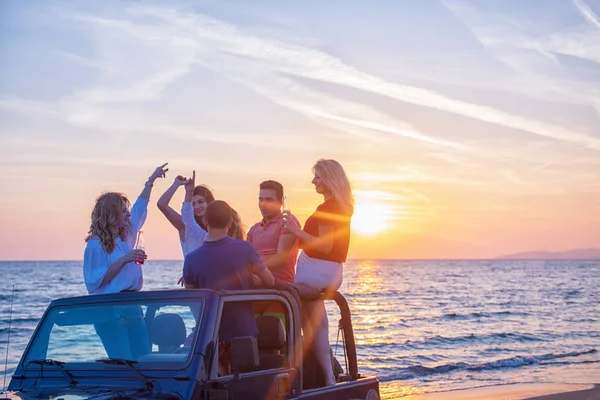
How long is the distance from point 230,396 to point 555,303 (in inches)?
1842

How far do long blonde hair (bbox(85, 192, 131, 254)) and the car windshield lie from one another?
3.85ft

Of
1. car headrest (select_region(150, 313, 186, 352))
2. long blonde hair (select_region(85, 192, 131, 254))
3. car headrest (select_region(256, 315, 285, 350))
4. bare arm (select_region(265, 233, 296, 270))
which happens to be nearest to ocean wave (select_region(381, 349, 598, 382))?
bare arm (select_region(265, 233, 296, 270))

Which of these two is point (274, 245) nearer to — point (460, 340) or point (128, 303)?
point (128, 303)

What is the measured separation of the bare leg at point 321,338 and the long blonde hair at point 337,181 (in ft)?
2.84

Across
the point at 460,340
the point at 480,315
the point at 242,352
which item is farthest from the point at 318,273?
the point at 480,315

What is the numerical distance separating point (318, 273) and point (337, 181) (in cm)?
77

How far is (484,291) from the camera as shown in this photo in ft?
203

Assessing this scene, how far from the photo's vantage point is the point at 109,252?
21.9 ft

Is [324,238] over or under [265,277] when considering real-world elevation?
over

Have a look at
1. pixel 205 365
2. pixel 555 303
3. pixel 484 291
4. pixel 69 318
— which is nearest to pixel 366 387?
pixel 205 365

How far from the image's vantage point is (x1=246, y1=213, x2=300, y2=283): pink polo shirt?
683 centimetres

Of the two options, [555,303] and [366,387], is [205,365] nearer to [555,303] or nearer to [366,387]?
[366,387]

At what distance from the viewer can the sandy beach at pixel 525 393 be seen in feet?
49.8

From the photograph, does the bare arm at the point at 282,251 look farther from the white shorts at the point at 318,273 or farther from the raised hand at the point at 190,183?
the raised hand at the point at 190,183
